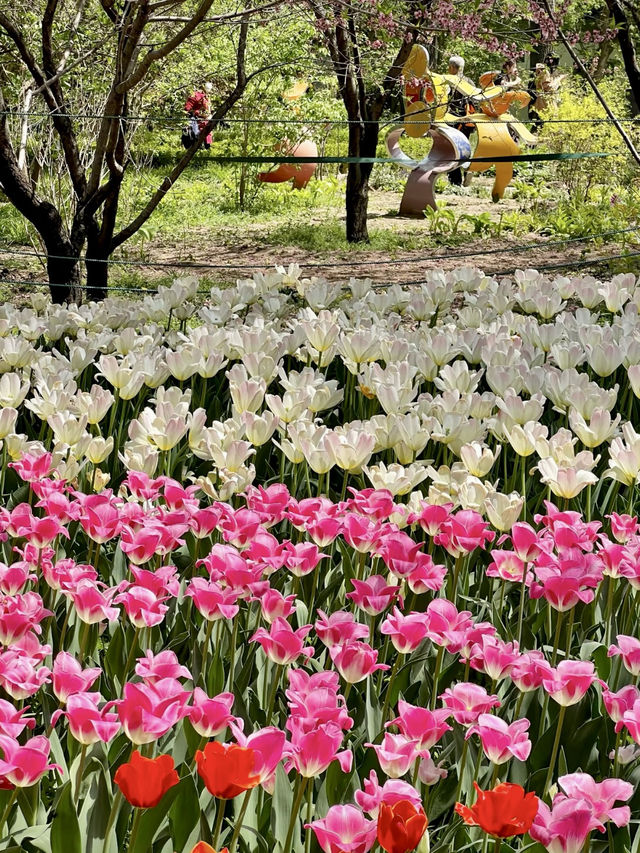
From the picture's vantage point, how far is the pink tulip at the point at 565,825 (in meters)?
0.90

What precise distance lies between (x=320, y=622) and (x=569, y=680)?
0.35 metres

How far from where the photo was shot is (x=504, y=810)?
869 millimetres

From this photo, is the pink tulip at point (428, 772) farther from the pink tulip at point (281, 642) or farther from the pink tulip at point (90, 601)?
the pink tulip at point (90, 601)

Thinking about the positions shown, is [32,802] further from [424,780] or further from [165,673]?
[424,780]

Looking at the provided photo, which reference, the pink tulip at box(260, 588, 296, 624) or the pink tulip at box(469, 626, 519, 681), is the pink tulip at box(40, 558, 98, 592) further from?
the pink tulip at box(469, 626, 519, 681)

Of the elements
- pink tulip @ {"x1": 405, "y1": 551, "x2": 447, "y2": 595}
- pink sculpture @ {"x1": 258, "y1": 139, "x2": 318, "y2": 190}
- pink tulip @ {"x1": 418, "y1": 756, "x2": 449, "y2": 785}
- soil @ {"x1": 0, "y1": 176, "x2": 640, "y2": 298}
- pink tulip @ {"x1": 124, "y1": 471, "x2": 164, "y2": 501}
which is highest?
pink sculpture @ {"x1": 258, "y1": 139, "x2": 318, "y2": 190}

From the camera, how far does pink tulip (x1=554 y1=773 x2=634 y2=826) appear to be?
3.07 ft

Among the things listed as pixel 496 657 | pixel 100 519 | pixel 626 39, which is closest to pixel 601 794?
pixel 496 657

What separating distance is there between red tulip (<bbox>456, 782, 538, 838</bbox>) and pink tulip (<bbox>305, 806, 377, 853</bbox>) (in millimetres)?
82

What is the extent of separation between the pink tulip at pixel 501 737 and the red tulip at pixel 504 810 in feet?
0.49

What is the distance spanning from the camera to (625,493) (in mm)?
2494

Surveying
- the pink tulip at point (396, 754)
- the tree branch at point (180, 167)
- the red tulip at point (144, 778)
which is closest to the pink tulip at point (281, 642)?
the pink tulip at point (396, 754)

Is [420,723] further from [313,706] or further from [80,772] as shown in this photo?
[80,772]

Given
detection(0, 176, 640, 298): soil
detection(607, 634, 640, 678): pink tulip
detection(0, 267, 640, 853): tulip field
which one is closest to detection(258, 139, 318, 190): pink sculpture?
detection(0, 176, 640, 298): soil
